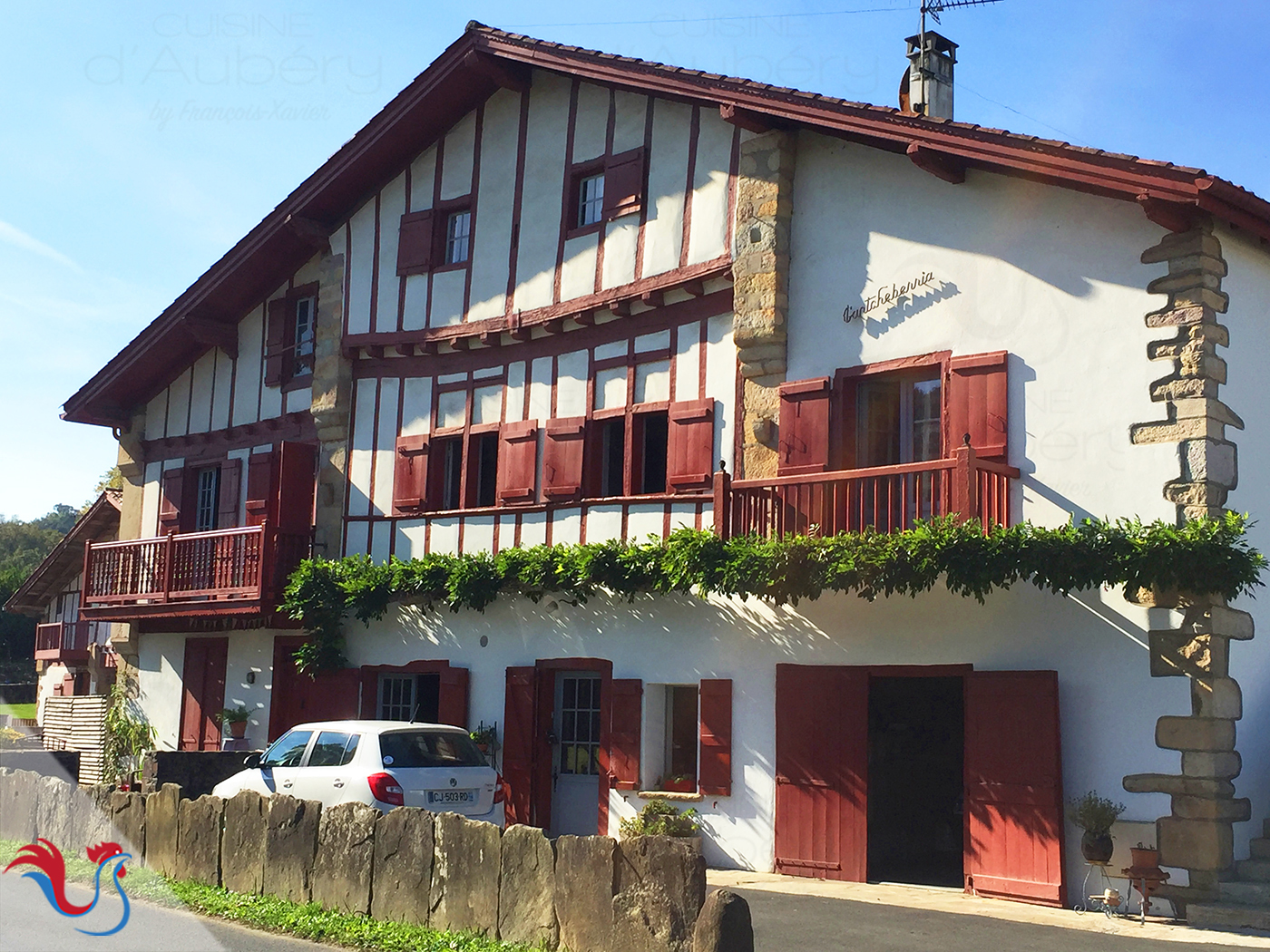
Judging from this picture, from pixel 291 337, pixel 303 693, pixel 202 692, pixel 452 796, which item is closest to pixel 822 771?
pixel 452 796

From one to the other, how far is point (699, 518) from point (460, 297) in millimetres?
→ 4863

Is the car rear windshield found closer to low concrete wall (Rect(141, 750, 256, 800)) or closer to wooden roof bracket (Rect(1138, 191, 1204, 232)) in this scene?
low concrete wall (Rect(141, 750, 256, 800))

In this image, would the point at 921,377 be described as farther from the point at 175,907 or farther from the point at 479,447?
the point at 175,907

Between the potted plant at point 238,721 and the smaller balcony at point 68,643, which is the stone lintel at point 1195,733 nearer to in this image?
the potted plant at point 238,721

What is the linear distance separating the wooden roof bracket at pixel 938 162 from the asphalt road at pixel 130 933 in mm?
8493

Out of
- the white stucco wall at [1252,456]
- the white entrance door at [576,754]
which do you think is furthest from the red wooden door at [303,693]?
the white stucco wall at [1252,456]

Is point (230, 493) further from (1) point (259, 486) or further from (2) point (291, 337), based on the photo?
(2) point (291, 337)

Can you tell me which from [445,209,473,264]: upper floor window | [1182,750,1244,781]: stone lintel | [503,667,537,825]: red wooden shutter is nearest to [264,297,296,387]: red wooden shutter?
[445,209,473,264]: upper floor window

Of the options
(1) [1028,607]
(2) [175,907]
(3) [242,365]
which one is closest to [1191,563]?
(1) [1028,607]

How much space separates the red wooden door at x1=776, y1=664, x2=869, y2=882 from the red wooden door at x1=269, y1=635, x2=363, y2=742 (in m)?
6.54

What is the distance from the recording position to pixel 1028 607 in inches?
477

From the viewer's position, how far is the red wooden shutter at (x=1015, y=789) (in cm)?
1150

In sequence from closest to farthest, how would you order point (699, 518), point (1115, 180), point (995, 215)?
1. point (1115, 180)
2. point (995, 215)
3. point (699, 518)

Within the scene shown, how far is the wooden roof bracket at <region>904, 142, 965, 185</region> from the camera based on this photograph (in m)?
12.9
